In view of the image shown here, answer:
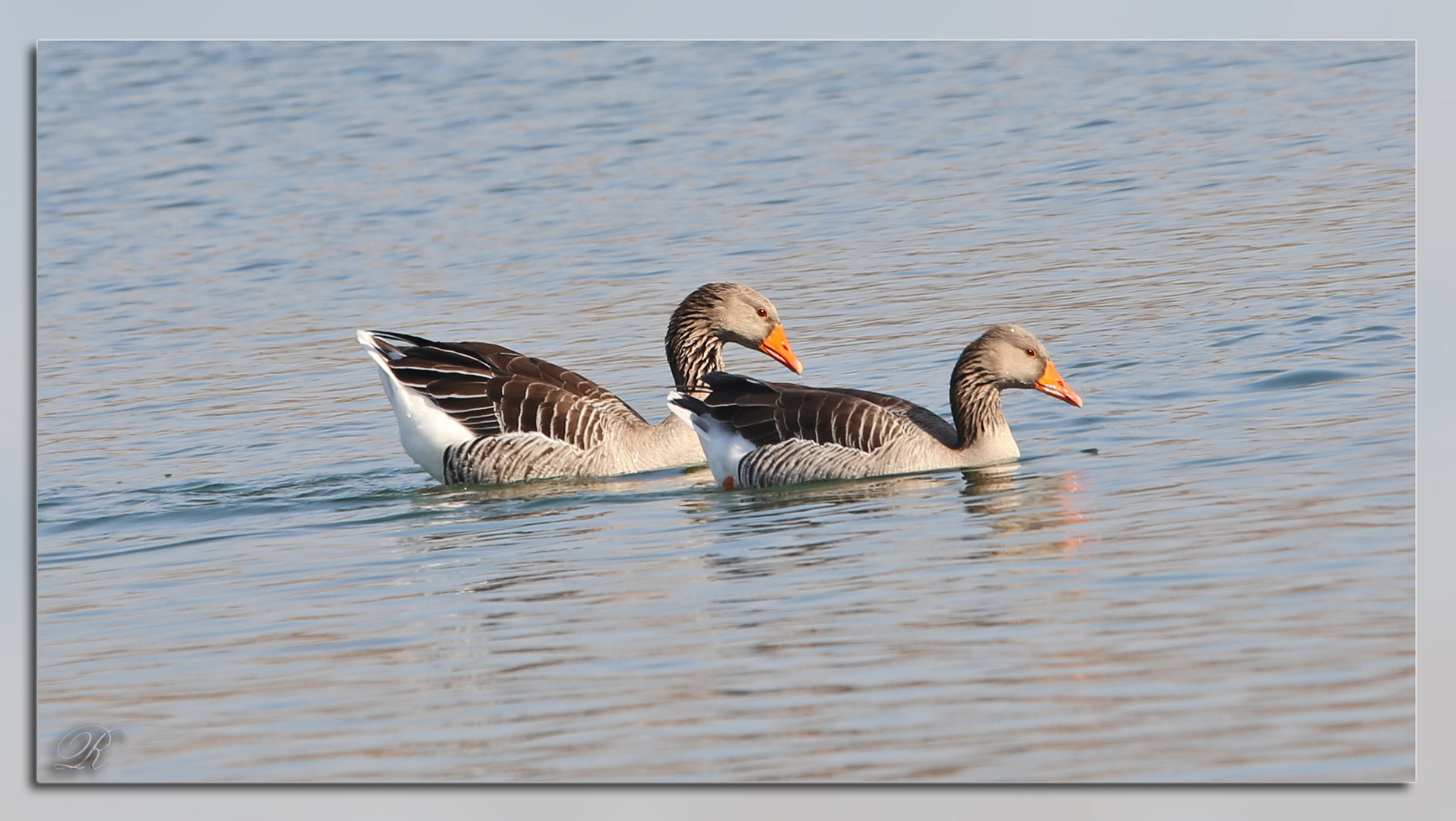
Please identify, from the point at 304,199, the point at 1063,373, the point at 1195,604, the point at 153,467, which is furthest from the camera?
the point at 304,199

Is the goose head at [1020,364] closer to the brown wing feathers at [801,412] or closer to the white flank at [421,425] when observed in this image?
the brown wing feathers at [801,412]

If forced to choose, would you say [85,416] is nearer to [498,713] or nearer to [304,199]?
[304,199]

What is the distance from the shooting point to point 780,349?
46.6ft

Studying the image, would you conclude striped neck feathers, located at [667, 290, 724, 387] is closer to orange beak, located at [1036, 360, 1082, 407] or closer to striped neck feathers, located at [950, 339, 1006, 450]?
striped neck feathers, located at [950, 339, 1006, 450]

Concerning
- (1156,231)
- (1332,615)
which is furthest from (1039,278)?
(1332,615)

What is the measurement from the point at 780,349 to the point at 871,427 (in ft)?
6.32

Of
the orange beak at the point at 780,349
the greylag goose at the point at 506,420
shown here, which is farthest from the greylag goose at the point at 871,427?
the orange beak at the point at 780,349

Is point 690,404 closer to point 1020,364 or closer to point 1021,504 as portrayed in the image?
point 1020,364

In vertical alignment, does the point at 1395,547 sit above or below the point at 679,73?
below

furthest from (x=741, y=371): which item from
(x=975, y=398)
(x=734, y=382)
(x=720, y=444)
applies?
(x=975, y=398)

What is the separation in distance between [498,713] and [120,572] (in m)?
4.06

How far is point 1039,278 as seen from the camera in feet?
55.4

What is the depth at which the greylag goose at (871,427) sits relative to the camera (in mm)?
12516

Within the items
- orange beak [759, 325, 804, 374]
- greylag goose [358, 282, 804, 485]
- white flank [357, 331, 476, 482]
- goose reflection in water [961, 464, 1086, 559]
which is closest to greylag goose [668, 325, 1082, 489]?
goose reflection in water [961, 464, 1086, 559]
